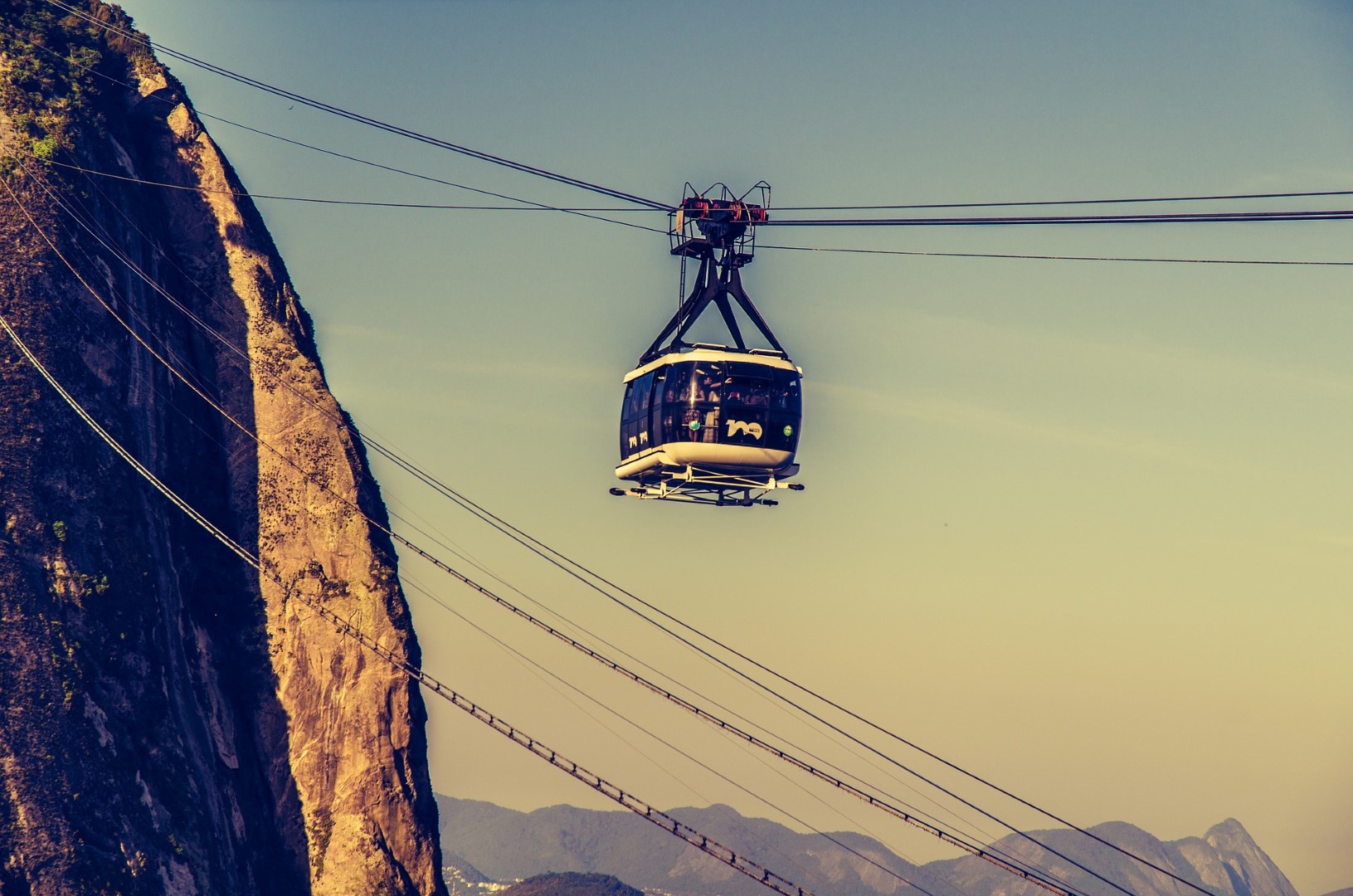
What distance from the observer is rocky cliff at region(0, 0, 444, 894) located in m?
70.2

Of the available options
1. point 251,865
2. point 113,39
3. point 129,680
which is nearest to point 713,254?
point 129,680

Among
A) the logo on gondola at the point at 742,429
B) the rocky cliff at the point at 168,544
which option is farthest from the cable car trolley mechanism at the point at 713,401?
the rocky cliff at the point at 168,544

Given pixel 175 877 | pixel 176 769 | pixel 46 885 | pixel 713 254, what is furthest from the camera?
pixel 176 769

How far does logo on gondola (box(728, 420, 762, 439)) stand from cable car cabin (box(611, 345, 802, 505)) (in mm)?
28

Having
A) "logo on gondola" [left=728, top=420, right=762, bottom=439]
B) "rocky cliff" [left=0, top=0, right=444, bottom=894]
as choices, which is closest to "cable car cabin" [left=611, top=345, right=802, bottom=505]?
"logo on gondola" [left=728, top=420, right=762, bottom=439]

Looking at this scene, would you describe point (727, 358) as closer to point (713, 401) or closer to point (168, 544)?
point (713, 401)

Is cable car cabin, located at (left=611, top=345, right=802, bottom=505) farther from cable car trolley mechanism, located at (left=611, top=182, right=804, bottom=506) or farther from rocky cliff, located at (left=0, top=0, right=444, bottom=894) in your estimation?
rocky cliff, located at (left=0, top=0, right=444, bottom=894)

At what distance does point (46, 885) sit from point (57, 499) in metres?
18.8

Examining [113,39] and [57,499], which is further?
[113,39]

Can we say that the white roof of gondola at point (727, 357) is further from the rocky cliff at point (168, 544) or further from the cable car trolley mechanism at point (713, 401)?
the rocky cliff at point (168, 544)

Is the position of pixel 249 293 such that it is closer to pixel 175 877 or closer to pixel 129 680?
pixel 129 680

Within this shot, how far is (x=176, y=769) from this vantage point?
7381 centimetres

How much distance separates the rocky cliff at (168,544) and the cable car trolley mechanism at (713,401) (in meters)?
28.7

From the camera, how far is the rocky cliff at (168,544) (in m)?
70.2
